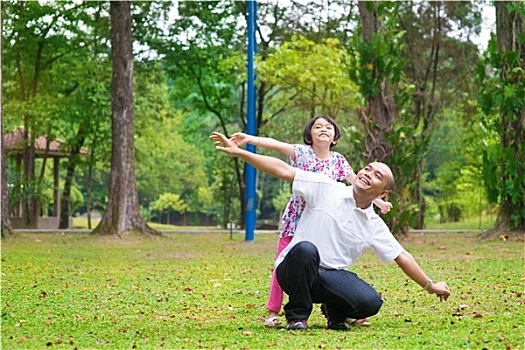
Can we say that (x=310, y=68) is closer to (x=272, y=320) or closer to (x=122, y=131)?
(x=122, y=131)

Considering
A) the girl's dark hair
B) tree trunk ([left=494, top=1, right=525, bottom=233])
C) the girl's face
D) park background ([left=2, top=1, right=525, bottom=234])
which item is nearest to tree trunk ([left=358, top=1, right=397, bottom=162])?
park background ([left=2, top=1, right=525, bottom=234])

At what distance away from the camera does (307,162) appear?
6.34m

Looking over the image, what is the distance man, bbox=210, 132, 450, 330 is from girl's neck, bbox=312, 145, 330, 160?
19.8 inches

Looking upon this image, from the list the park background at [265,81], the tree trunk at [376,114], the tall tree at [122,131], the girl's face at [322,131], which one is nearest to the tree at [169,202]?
the park background at [265,81]

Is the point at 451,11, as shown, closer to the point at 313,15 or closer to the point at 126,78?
the point at 313,15

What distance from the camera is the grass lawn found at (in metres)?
5.38

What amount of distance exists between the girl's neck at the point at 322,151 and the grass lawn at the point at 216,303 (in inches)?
47.1

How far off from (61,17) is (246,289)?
18.0 meters

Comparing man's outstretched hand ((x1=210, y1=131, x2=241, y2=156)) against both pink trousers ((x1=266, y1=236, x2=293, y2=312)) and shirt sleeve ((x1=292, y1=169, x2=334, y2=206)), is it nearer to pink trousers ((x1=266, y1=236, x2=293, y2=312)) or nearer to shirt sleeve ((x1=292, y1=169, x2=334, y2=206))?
shirt sleeve ((x1=292, y1=169, x2=334, y2=206))

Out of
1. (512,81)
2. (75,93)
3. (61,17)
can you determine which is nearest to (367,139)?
(512,81)

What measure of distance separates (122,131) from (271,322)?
12.5m

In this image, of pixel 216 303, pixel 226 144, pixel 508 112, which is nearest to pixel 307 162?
pixel 226 144

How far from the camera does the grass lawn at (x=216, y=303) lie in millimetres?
5383

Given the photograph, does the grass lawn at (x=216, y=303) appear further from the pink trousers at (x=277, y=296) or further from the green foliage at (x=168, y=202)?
the green foliage at (x=168, y=202)
